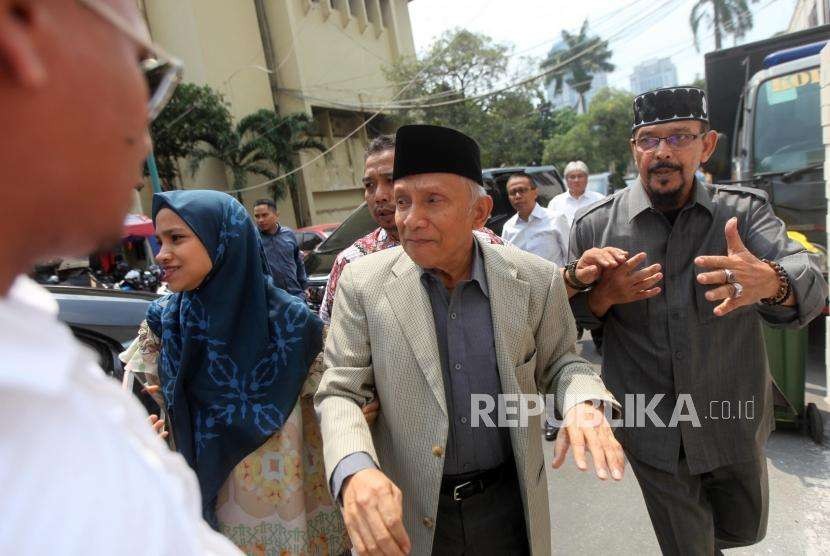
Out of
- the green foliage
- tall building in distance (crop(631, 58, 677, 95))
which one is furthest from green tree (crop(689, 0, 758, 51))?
tall building in distance (crop(631, 58, 677, 95))

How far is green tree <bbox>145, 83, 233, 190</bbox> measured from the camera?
16.4m

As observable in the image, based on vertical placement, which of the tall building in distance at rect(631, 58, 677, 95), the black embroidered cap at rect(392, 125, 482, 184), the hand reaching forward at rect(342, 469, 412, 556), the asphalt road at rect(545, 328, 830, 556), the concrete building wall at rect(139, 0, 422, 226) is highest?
the tall building in distance at rect(631, 58, 677, 95)

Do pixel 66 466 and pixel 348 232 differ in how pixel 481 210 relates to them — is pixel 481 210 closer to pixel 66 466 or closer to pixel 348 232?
pixel 66 466

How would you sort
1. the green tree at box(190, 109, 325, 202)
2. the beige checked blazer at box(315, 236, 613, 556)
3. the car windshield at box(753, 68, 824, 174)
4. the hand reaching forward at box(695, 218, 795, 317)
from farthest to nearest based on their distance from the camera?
the green tree at box(190, 109, 325, 202)
the car windshield at box(753, 68, 824, 174)
the hand reaching forward at box(695, 218, 795, 317)
the beige checked blazer at box(315, 236, 613, 556)

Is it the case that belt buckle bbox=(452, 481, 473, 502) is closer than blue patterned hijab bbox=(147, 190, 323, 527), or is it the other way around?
belt buckle bbox=(452, 481, 473, 502)

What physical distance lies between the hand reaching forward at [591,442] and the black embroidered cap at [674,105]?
122cm

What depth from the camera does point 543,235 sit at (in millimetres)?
5086

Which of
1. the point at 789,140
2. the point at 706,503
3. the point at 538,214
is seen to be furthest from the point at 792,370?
the point at 789,140

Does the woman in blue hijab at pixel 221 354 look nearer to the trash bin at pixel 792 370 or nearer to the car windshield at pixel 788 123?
the trash bin at pixel 792 370

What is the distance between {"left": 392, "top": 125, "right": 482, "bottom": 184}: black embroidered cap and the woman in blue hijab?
74 centimetres

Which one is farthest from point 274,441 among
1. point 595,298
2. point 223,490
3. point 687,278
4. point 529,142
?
point 529,142

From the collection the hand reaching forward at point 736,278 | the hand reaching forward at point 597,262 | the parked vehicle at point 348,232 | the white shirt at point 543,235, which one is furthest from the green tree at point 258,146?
the hand reaching forward at point 736,278

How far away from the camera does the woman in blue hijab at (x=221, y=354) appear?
6.38 feet

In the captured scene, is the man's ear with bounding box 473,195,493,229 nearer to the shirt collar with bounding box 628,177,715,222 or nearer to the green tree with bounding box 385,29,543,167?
the shirt collar with bounding box 628,177,715,222
